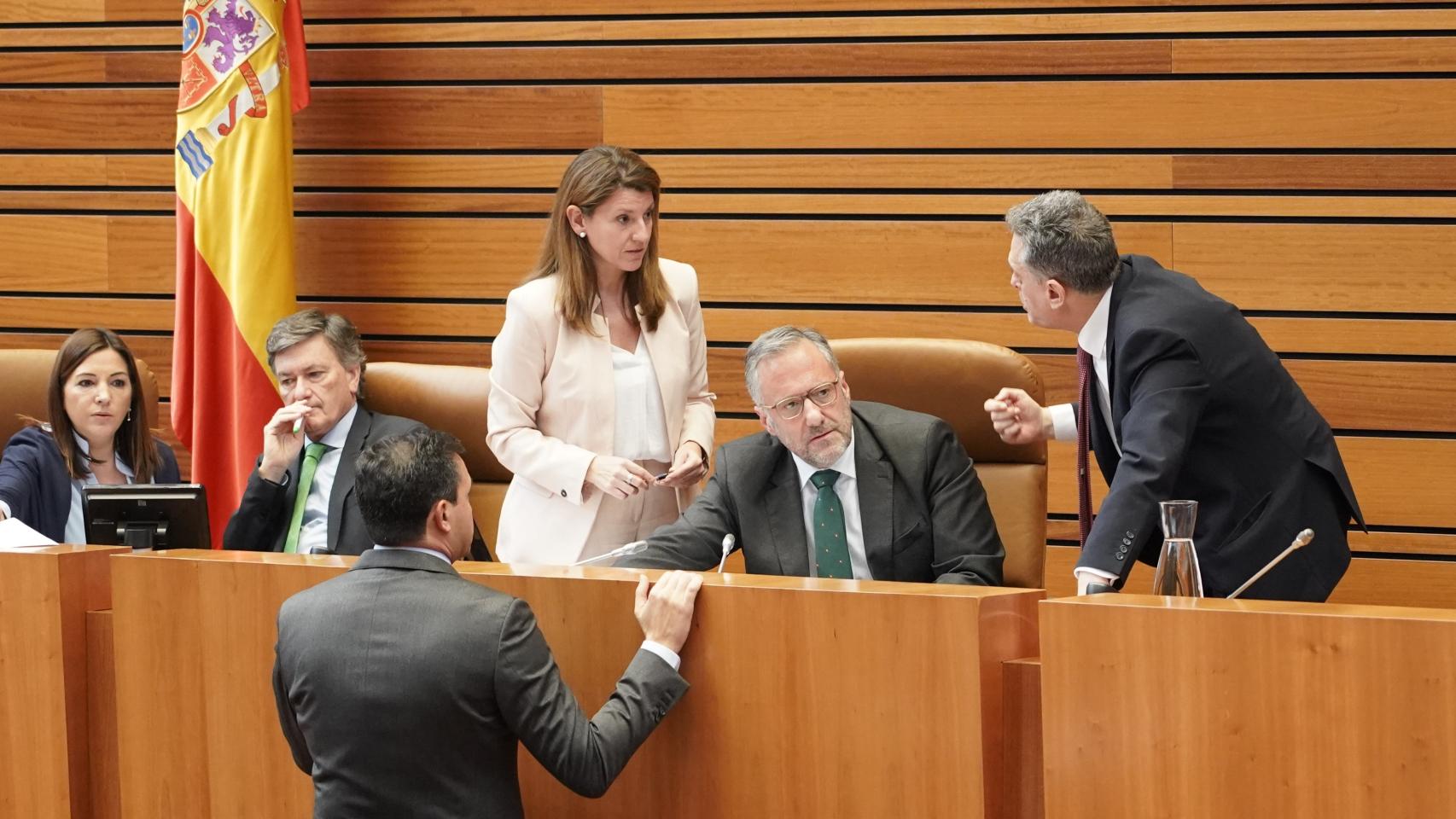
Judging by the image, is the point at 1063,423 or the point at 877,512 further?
the point at 1063,423

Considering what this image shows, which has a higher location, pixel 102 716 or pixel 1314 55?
pixel 1314 55

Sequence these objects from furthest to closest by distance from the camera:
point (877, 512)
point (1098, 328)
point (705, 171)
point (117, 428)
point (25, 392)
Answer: point (705, 171) < point (25, 392) < point (117, 428) < point (877, 512) < point (1098, 328)

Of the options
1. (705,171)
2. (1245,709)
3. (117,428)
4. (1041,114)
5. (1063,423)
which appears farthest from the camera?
(705,171)

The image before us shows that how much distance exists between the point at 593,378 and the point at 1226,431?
1184 mm

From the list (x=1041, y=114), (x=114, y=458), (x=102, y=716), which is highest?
(x=1041, y=114)

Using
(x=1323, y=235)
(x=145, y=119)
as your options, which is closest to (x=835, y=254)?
(x=1323, y=235)

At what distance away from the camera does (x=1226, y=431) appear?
234cm

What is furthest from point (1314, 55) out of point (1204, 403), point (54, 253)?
point (54, 253)

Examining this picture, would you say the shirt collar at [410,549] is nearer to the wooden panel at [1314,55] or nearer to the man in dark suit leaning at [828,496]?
the man in dark suit leaning at [828,496]

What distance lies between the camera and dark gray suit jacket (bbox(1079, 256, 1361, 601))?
7.47 feet

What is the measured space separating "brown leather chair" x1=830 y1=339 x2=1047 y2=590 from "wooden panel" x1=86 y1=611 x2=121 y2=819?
1.37m

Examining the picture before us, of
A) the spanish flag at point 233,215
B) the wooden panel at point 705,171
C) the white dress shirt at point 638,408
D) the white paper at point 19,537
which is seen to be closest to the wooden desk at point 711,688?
the white paper at point 19,537

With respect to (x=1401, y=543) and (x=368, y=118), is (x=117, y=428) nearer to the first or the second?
(x=368, y=118)

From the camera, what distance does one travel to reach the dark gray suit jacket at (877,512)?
2.52 metres
